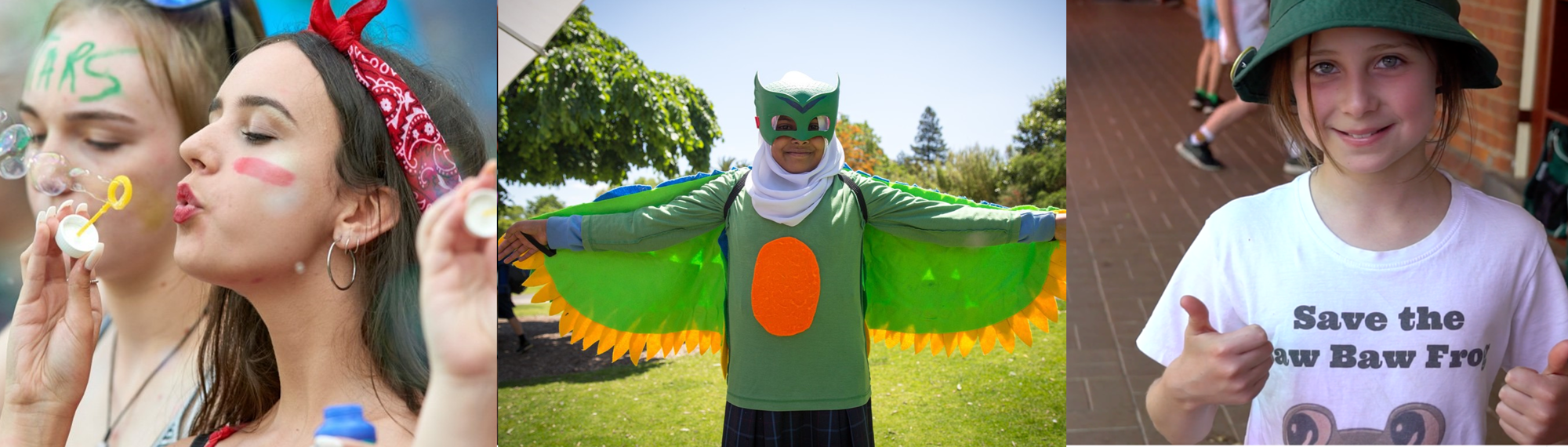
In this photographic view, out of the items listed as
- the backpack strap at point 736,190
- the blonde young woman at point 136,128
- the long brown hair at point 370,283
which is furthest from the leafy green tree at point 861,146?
the blonde young woman at point 136,128

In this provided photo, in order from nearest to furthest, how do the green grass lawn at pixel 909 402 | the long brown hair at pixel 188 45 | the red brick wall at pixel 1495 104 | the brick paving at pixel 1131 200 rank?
the long brown hair at pixel 188 45, the green grass lawn at pixel 909 402, the red brick wall at pixel 1495 104, the brick paving at pixel 1131 200

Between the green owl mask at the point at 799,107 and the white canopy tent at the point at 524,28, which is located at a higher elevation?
the white canopy tent at the point at 524,28

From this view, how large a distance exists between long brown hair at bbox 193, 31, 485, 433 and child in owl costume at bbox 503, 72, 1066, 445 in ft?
1.50

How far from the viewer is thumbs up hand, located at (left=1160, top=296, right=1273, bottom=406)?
7.54ft

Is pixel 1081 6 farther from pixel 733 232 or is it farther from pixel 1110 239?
pixel 733 232

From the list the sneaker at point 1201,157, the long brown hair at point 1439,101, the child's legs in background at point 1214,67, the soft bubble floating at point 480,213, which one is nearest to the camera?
the soft bubble floating at point 480,213

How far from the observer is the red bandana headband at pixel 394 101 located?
2.44 metres

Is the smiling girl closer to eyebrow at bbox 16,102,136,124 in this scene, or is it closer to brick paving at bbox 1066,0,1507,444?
brick paving at bbox 1066,0,1507,444

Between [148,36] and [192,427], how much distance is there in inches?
34.5

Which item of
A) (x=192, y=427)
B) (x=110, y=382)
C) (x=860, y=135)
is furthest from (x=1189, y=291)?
(x=110, y=382)

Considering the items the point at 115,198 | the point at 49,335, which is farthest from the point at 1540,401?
the point at 49,335

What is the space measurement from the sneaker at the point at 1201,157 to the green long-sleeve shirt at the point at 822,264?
2036 millimetres

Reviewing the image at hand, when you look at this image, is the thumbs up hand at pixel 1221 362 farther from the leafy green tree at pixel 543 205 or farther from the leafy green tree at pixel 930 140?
the leafy green tree at pixel 543 205

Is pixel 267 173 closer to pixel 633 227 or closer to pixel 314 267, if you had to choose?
pixel 314 267
